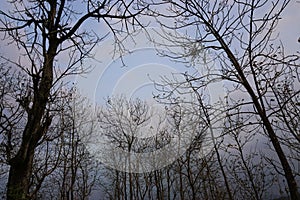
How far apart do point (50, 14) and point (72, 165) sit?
1267 cm

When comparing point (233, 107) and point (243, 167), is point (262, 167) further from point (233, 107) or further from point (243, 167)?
point (233, 107)

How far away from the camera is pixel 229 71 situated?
3811mm

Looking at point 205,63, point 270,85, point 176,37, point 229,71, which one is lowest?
point 270,85

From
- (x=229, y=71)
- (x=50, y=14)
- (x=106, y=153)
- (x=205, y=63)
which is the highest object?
(x=106, y=153)

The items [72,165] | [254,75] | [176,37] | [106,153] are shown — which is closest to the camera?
[254,75]

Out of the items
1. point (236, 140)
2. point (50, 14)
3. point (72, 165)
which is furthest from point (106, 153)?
point (50, 14)

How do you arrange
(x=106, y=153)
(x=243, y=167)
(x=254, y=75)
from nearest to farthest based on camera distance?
(x=254, y=75), (x=243, y=167), (x=106, y=153)

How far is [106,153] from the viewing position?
60.4 feet

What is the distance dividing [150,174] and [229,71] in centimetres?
1575

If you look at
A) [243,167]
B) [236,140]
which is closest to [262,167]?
[243,167]

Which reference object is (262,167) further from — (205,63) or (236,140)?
(205,63)

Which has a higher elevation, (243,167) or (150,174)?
(150,174)

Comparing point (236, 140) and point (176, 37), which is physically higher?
point (236, 140)

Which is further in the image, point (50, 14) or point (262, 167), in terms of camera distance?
point (262, 167)
